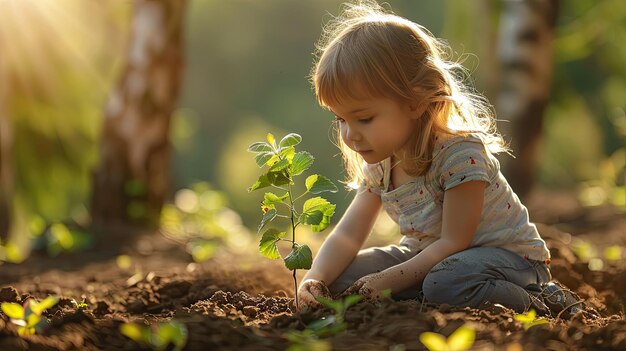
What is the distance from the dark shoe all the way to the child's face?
72 cm

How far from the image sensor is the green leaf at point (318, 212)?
257 centimetres

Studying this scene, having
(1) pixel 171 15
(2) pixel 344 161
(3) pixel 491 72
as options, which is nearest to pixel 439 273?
(2) pixel 344 161

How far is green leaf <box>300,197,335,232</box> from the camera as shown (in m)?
2.57

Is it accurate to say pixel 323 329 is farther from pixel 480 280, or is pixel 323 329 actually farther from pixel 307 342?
pixel 480 280

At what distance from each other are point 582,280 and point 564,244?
23.0 inches

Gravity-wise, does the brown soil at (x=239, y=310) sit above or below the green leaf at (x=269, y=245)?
below

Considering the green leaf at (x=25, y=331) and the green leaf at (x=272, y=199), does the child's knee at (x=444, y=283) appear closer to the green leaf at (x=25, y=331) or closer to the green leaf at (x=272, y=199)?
the green leaf at (x=272, y=199)

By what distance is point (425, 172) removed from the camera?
2.81m

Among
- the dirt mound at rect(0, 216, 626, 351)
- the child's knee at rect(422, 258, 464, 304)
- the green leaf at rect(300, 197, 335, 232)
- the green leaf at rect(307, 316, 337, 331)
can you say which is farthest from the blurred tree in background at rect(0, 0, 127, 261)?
the green leaf at rect(307, 316, 337, 331)

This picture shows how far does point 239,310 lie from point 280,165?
0.48 metres

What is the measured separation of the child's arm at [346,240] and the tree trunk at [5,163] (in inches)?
114

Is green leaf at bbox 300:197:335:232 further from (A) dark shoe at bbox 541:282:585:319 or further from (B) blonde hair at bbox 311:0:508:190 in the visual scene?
(A) dark shoe at bbox 541:282:585:319

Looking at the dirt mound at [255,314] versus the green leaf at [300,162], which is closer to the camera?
the dirt mound at [255,314]

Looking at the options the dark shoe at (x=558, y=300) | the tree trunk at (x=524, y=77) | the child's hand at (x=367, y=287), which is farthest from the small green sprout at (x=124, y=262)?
the tree trunk at (x=524, y=77)
